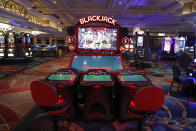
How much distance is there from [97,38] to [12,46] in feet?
25.7

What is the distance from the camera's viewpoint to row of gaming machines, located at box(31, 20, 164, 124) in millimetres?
1885

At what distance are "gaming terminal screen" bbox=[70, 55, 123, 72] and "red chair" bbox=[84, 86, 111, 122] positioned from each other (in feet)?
2.93

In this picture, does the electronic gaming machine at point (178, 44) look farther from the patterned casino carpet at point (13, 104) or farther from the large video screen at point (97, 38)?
the patterned casino carpet at point (13, 104)

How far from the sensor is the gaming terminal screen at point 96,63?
292cm

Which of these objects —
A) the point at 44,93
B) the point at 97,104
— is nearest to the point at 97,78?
the point at 97,104

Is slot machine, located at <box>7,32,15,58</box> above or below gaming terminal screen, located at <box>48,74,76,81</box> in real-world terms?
above

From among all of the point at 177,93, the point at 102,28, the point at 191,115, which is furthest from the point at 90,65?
the point at 177,93

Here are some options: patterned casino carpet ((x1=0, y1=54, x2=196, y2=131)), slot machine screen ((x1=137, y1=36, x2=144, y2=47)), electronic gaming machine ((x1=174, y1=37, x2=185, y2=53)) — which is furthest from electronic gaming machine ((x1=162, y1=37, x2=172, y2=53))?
patterned casino carpet ((x1=0, y1=54, x2=196, y2=131))

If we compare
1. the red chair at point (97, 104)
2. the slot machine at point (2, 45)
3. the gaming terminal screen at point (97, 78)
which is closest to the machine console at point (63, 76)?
the gaming terminal screen at point (97, 78)

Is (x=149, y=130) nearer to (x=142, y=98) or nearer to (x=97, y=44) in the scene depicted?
(x=142, y=98)

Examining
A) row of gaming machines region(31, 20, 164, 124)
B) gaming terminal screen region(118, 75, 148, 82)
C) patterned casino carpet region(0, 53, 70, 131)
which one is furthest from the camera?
patterned casino carpet region(0, 53, 70, 131)

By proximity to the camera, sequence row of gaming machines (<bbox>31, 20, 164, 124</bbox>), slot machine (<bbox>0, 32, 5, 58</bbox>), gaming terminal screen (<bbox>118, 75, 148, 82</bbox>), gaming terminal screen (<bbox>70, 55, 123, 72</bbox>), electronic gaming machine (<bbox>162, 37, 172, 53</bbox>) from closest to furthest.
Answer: row of gaming machines (<bbox>31, 20, 164, 124</bbox>) → gaming terminal screen (<bbox>118, 75, 148, 82</bbox>) → gaming terminal screen (<bbox>70, 55, 123, 72</bbox>) → slot machine (<bbox>0, 32, 5, 58</bbox>) → electronic gaming machine (<bbox>162, 37, 172, 53</bbox>)

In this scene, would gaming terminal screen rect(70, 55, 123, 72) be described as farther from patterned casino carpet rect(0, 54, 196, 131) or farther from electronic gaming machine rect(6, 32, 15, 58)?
electronic gaming machine rect(6, 32, 15, 58)

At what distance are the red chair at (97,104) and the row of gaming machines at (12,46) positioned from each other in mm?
8336
